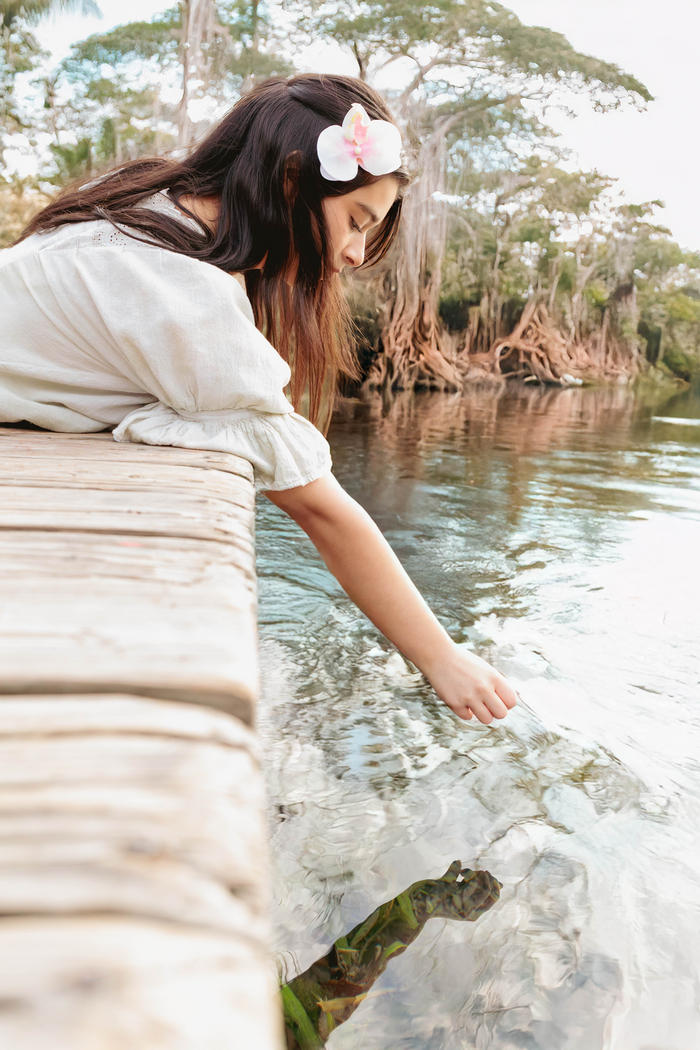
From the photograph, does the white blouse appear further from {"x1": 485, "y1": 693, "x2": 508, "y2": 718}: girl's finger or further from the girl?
{"x1": 485, "y1": 693, "x2": 508, "y2": 718}: girl's finger

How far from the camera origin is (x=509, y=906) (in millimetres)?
856

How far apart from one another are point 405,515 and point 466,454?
1.58 metres

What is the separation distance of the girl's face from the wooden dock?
909 millimetres

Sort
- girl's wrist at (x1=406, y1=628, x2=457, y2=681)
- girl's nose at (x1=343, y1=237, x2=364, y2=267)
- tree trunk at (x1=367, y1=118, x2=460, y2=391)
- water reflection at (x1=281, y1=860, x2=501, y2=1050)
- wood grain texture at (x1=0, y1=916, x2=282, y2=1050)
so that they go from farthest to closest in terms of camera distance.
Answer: tree trunk at (x1=367, y1=118, x2=460, y2=391), girl's nose at (x1=343, y1=237, x2=364, y2=267), girl's wrist at (x1=406, y1=628, x2=457, y2=681), water reflection at (x1=281, y1=860, x2=501, y2=1050), wood grain texture at (x1=0, y1=916, x2=282, y2=1050)

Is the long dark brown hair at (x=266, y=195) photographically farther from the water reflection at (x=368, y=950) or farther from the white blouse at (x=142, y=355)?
the water reflection at (x=368, y=950)

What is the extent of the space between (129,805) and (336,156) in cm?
115

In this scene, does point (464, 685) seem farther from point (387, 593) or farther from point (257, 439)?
point (257, 439)

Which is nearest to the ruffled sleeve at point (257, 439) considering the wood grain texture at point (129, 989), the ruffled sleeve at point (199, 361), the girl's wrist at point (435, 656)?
the ruffled sleeve at point (199, 361)

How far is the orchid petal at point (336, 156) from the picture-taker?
1196 millimetres

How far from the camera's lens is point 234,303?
3.29 ft

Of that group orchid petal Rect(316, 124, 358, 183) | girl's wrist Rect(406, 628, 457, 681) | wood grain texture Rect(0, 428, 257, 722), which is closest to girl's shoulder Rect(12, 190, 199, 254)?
orchid petal Rect(316, 124, 358, 183)

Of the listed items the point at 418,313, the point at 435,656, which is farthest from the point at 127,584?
the point at 418,313

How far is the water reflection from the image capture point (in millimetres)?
707

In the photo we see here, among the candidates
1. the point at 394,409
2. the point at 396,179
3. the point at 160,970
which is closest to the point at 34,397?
the point at 396,179
